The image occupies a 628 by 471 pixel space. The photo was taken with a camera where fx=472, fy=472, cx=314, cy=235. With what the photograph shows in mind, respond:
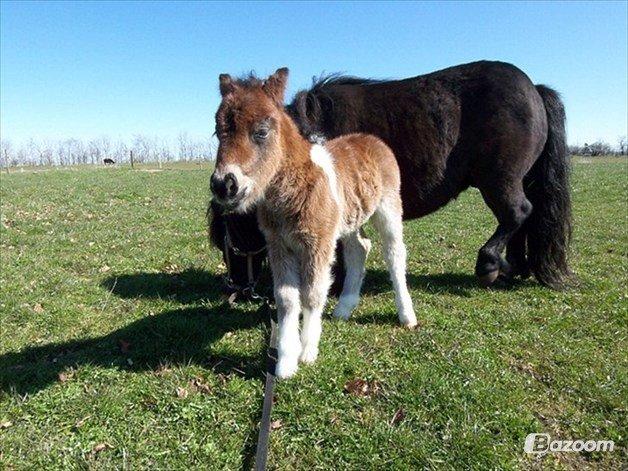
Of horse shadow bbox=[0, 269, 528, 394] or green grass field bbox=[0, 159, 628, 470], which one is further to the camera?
horse shadow bbox=[0, 269, 528, 394]

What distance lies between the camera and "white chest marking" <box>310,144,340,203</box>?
4277 mm

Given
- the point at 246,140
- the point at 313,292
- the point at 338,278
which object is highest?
the point at 246,140

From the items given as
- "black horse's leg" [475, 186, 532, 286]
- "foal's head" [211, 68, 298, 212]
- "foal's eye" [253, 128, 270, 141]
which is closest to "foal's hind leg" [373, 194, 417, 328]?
"black horse's leg" [475, 186, 532, 286]

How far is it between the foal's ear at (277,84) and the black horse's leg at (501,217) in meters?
3.33

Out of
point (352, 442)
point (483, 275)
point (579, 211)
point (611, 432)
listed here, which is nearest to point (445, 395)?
point (352, 442)

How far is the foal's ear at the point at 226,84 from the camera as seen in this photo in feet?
12.2

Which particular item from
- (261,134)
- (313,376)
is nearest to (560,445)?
(313,376)

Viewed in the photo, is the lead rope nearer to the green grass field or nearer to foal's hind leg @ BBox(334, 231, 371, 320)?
the green grass field

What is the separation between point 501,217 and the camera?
6.08 meters

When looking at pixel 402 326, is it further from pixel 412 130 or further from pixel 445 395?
pixel 412 130

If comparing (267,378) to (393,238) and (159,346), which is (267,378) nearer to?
(159,346)

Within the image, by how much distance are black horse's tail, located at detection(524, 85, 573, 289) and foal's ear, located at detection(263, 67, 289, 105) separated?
423 centimetres

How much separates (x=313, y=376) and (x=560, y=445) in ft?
6.38

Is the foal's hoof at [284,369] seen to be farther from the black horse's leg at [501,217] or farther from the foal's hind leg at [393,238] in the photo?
the black horse's leg at [501,217]
